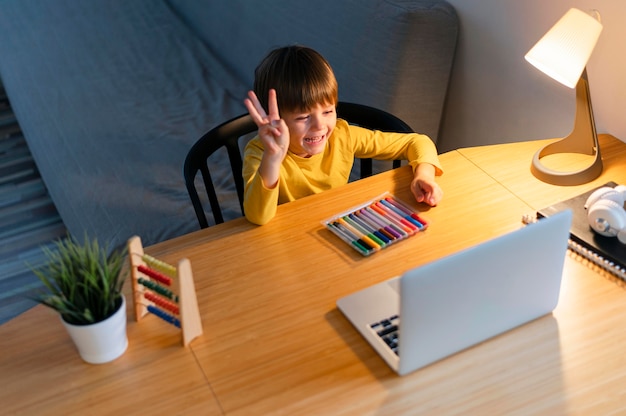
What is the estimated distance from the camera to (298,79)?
1.47 meters

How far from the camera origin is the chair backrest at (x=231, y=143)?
64.2 inches

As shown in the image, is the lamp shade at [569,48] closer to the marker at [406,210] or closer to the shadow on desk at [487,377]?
the marker at [406,210]

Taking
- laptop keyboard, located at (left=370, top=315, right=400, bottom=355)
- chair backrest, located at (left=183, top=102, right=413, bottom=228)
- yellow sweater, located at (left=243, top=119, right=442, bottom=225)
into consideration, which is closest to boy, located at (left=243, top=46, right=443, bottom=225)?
yellow sweater, located at (left=243, top=119, right=442, bottom=225)

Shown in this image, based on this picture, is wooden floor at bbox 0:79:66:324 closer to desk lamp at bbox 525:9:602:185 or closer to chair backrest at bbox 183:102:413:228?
chair backrest at bbox 183:102:413:228

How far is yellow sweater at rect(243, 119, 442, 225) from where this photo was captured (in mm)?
1546

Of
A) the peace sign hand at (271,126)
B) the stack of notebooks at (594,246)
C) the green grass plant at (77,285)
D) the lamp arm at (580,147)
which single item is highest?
the peace sign hand at (271,126)

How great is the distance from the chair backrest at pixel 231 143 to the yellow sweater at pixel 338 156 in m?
0.09

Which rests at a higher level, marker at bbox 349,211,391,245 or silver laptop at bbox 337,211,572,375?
silver laptop at bbox 337,211,572,375

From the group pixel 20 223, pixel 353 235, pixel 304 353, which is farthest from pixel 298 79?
pixel 20 223

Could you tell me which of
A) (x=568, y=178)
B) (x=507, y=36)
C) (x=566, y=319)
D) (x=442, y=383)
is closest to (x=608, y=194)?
(x=568, y=178)

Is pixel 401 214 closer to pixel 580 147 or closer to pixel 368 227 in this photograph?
pixel 368 227

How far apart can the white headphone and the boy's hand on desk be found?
0.93 feet

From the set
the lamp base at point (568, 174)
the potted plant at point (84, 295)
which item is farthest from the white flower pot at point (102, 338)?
the lamp base at point (568, 174)

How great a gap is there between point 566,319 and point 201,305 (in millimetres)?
587
